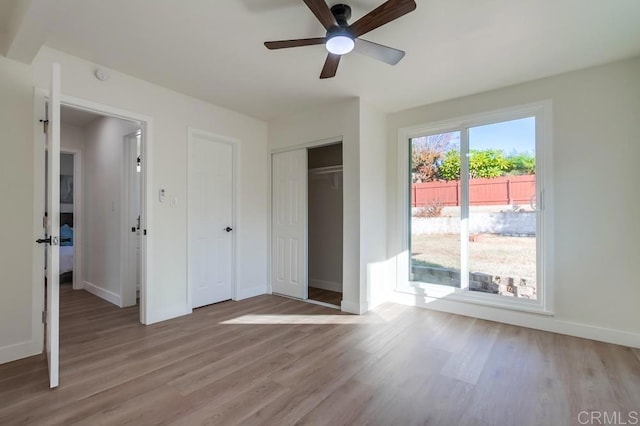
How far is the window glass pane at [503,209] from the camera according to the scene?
3.19m

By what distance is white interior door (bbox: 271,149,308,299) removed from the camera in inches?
164

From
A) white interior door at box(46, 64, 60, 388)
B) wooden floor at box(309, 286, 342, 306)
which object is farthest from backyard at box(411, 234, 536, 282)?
white interior door at box(46, 64, 60, 388)

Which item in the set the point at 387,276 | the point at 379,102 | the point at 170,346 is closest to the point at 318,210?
the point at 387,276

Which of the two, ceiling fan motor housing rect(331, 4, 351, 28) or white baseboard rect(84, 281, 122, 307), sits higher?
ceiling fan motor housing rect(331, 4, 351, 28)

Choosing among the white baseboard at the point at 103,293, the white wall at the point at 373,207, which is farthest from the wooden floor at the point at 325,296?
the white baseboard at the point at 103,293

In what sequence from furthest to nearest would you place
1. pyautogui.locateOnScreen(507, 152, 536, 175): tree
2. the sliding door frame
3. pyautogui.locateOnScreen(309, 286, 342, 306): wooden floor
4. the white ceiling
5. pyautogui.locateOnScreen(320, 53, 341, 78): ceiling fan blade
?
pyautogui.locateOnScreen(309, 286, 342, 306): wooden floor
pyautogui.locateOnScreen(507, 152, 536, 175): tree
the sliding door frame
pyautogui.locateOnScreen(320, 53, 341, 78): ceiling fan blade
the white ceiling

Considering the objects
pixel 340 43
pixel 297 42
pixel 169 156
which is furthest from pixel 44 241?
pixel 340 43

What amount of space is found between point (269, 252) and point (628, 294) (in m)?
3.93

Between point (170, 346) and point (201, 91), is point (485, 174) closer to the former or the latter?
point (201, 91)

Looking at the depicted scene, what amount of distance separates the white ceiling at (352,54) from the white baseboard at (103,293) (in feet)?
8.99

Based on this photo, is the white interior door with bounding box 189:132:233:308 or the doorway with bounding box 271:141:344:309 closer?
the white interior door with bounding box 189:132:233:308

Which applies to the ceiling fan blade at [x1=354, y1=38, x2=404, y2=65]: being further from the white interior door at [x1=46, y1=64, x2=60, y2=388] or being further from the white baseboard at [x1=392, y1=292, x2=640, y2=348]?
the white baseboard at [x1=392, y1=292, x2=640, y2=348]

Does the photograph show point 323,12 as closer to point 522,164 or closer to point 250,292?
point 522,164

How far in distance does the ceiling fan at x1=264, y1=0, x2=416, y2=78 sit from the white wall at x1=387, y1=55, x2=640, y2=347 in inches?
78.8
